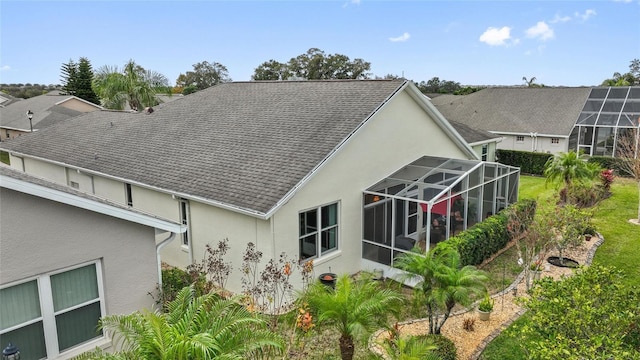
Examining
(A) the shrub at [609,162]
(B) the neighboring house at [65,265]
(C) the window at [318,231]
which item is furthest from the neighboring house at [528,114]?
(B) the neighboring house at [65,265]

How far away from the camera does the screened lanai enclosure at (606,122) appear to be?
31.0 meters

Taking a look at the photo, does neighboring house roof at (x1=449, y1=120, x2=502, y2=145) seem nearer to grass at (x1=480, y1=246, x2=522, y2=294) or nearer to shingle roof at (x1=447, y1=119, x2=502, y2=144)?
shingle roof at (x1=447, y1=119, x2=502, y2=144)

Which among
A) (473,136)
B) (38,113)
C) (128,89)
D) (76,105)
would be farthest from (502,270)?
(76,105)

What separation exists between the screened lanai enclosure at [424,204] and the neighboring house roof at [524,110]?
2010 centimetres

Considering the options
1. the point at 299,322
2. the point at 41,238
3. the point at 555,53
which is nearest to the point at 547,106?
the point at 555,53

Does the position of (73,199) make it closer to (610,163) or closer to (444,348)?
(444,348)

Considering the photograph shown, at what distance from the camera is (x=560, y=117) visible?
34.1 meters

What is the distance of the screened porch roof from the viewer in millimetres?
14664

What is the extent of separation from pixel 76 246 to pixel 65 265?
13.7 inches

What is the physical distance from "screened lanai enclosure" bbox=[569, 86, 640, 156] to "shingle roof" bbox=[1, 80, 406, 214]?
78.2ft

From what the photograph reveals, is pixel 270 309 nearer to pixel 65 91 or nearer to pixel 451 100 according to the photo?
pixel 451 100

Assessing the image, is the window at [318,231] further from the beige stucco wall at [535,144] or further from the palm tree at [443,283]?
the beige stucco wall at [535,144]

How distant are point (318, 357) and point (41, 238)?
6132 millimetres

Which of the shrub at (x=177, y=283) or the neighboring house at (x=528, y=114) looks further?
the neighboring house at (x=528, y=114)
